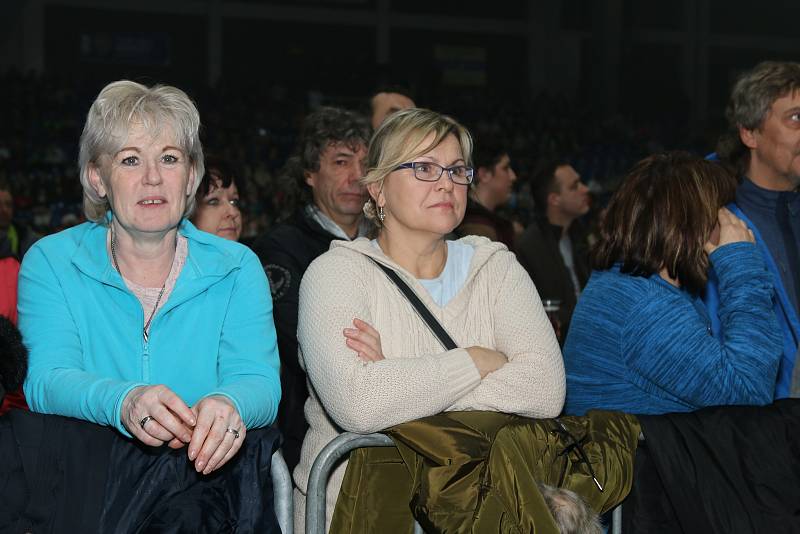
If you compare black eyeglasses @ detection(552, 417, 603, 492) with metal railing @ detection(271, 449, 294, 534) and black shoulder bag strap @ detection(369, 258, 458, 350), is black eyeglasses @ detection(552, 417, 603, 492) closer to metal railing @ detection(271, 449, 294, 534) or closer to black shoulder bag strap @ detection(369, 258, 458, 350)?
black shoulder bag strap @ detection(369, 258, 458, 350)

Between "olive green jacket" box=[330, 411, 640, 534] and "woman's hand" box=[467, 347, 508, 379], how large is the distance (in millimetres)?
141

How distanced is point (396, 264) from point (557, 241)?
13.5 ft

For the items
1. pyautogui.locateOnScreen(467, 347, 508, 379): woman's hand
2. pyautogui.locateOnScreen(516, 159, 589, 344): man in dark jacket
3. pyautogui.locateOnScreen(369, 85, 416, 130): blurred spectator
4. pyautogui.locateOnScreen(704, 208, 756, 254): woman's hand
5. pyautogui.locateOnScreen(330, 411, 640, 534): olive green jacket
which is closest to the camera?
pyautogui.locateOnScreen(330, 411, 640, 534): olive green jacket

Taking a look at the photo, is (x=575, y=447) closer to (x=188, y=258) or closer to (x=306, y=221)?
(x=188, y=258)

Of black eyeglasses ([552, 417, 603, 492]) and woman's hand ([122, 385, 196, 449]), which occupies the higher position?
woman's hand ([122, 385, 196, 449])

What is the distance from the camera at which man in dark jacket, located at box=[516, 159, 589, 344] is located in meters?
6.08

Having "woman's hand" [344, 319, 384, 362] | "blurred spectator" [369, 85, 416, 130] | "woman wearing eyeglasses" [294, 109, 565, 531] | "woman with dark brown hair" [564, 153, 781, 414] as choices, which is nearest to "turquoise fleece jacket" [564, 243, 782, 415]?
"woman with dark brown hair" [564, 153, 781, 414]

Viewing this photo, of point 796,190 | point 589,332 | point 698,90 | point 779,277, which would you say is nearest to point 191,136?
point 589,332

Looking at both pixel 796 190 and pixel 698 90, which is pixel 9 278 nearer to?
pixel 796 190

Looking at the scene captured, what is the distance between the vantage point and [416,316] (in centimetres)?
262

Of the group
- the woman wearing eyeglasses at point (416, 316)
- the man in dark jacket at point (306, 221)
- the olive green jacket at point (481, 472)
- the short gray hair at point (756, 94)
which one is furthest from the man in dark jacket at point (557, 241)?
the olive green jacket at point (481, 472)

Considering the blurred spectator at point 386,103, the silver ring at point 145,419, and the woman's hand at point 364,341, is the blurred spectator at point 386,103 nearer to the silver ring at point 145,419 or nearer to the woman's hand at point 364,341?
the woman's hand at point 364,341

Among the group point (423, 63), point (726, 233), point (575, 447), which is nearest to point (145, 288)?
point (575, 447)

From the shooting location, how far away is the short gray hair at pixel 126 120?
239 centimetres
